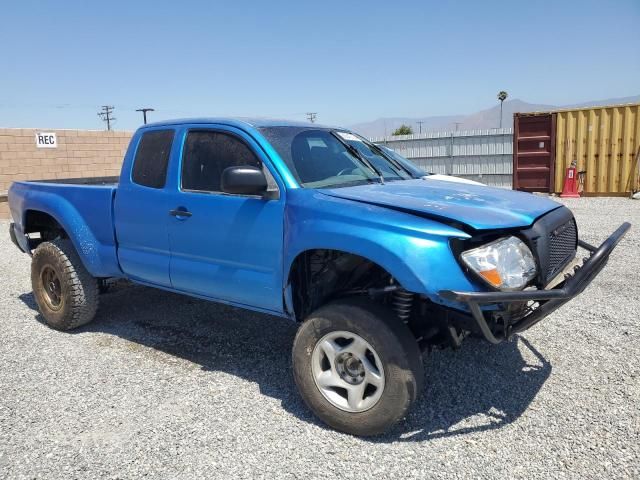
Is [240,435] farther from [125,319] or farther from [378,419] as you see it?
[125,319]

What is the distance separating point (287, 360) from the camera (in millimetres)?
4141

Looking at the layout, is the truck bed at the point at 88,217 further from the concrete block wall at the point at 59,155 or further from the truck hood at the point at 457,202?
the concrete block wall at the point at 59,155

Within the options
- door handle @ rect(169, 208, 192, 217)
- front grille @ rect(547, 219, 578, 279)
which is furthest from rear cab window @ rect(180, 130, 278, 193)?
front grille @ rect(547, 219, 578, 279)

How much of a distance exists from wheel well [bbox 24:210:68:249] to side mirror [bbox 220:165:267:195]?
2.81 m

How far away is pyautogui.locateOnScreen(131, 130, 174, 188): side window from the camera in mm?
4078

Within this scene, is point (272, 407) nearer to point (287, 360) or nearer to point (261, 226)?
point (287, 360)

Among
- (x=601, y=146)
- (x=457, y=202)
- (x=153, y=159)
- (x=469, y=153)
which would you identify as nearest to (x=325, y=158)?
(x=457, y=202)

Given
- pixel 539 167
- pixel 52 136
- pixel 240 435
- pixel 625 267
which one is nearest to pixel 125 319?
pixel 240 435

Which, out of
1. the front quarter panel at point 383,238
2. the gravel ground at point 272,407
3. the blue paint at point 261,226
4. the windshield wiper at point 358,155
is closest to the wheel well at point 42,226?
the blue paint at point 261,226

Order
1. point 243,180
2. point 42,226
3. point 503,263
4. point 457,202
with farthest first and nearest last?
1. point 42,226
2. point 243,180
3. point 457,202
4. point 503,263

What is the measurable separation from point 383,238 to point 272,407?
143 cm

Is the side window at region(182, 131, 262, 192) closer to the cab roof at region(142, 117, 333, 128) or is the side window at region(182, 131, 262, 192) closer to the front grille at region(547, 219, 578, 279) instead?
the cab roof at region(142, 117, 333, 128)

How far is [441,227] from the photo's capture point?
2.70m

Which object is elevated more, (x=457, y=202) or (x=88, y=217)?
(x=457, y=202)
